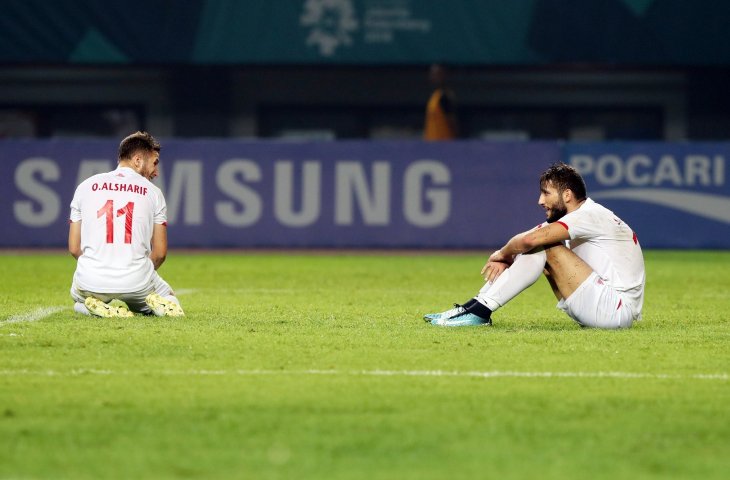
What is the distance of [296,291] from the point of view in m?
13.1

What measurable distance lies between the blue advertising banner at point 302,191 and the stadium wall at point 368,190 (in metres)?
0.01

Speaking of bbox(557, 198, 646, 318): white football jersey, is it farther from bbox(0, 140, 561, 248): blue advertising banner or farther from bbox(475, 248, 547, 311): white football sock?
bbox(0, 140, 561, 248): blue advertising banner

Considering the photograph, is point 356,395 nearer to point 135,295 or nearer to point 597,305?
point 597,305

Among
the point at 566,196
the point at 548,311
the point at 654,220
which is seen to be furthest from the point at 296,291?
the point at 654,220

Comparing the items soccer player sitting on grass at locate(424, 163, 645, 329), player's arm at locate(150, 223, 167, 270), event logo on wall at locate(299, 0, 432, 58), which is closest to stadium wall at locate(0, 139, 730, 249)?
event logo on wall at locate(299, 0, 432, 58)

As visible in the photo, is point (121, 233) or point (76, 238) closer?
point (121, 233)

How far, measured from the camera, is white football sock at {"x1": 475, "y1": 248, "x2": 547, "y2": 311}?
343 inches

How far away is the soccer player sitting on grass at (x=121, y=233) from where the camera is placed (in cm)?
916

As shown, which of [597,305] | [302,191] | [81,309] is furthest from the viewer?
[302,191]

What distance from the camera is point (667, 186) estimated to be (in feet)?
63.3

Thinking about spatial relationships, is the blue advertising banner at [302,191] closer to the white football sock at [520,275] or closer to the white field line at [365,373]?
the white football sock at [520,275]

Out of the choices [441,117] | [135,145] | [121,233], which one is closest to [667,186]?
[441,117]

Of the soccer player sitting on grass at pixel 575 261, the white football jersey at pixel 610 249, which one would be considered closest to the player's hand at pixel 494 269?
the soccer player sitting on grass at pixel 575 261

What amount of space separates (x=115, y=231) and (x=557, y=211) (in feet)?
9.71
